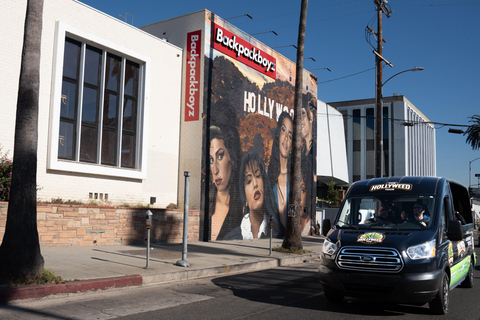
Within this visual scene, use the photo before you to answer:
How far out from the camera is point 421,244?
7000 millimetres

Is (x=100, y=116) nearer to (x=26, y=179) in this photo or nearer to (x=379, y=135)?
(x=26, y=179)

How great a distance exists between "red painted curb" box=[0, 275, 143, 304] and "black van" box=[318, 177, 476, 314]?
3.99 meters

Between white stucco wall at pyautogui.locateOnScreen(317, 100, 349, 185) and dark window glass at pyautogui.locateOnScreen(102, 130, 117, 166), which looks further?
white stucco wall at pyautogui.locateOnScreen(317, 100, 349, 185)

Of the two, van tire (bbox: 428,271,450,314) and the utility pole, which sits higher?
the utility pole

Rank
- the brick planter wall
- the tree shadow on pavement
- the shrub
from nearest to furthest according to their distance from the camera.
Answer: the tree shadow on pavement → the shrub → the brick planter wall

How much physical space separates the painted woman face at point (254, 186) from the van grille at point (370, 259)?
14.8 m

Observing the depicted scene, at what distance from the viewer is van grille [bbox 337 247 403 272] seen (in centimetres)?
685

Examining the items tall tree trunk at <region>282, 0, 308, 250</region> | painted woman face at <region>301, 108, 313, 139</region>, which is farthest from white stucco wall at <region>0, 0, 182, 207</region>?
painted woman face at <region>301, 108, 313, 139</region>

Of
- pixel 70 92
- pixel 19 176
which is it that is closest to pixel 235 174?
pixel 70 92

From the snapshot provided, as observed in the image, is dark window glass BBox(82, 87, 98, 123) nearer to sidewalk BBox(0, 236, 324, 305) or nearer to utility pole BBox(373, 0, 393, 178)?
sidewalk BBox(0, 236, 324, 305)

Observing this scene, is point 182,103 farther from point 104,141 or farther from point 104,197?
point 104,197

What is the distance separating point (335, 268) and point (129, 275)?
4487 millimetres

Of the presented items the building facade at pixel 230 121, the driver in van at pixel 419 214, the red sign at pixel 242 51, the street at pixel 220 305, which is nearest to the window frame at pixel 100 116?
the building facade at pixel 230 121

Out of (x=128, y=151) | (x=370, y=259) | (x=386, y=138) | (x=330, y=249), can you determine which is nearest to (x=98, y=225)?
(x=128, y=151)
